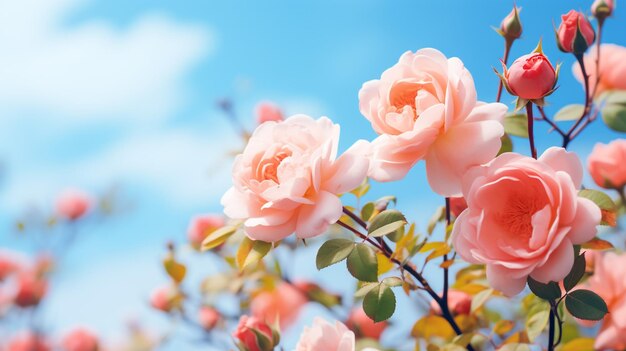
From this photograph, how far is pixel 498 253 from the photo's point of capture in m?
0.63

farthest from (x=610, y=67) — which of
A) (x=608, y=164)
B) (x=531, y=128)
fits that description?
(x=531, y=128)

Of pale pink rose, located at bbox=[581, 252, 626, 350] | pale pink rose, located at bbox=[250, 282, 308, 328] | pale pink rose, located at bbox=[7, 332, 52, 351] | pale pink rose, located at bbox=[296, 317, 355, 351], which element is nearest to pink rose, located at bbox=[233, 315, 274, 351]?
pale pink rose, located at bbox=[296, 317, 355, 351]

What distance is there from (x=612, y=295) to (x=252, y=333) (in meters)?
0.47

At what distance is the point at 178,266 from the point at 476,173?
1.85ft

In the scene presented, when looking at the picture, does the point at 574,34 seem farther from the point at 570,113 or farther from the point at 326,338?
the point at 326,338

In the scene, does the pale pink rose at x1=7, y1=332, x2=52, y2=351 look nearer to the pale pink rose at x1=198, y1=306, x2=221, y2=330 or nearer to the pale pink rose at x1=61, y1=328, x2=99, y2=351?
the pale pink rose at x1=61, y1=328, x2=99, y2=351

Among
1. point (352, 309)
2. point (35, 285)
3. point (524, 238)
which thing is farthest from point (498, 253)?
point (35, 285)

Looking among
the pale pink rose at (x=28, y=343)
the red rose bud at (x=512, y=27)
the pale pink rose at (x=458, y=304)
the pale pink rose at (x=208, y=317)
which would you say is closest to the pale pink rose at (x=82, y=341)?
the pale pink rose at (x=28, y=343)

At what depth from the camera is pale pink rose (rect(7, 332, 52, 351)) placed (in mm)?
2043

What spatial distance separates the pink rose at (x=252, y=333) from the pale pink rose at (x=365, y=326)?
1.19 ft

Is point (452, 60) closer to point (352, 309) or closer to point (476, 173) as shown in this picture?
point (476, 173)

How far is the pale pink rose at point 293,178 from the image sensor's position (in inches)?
26.6

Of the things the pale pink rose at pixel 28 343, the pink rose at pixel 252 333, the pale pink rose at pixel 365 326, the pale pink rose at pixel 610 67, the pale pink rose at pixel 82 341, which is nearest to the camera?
the pink rose at pixel 252 333

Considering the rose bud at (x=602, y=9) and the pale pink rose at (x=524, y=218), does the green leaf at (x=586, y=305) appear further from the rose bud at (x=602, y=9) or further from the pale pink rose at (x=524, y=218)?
the rose bud at (x=602, y=9)
